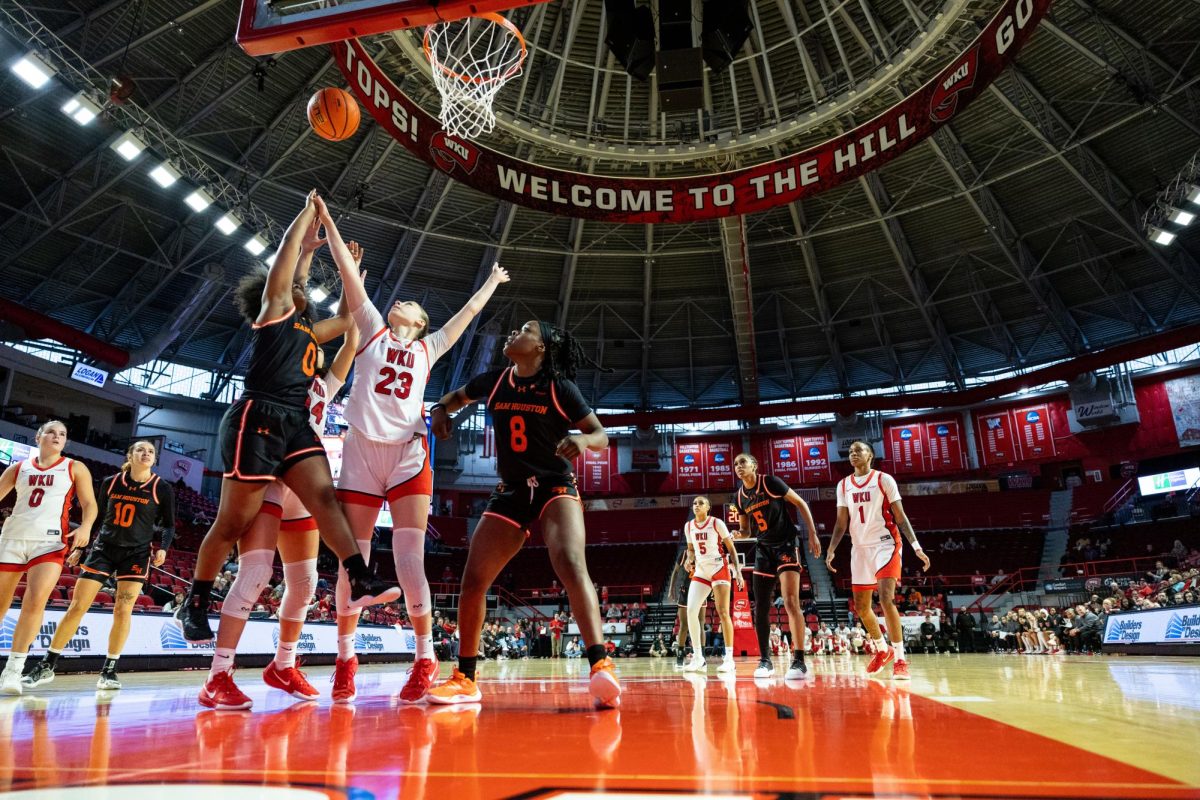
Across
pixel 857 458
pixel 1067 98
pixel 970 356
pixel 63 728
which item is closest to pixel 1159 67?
pixel 1067 98

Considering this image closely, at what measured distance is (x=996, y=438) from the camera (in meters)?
31.5

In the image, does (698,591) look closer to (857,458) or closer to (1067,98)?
(857,458)

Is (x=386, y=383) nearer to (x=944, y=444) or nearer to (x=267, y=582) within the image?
(x=267, y=582)

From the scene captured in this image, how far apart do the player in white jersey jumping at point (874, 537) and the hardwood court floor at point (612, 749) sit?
9.37 feet

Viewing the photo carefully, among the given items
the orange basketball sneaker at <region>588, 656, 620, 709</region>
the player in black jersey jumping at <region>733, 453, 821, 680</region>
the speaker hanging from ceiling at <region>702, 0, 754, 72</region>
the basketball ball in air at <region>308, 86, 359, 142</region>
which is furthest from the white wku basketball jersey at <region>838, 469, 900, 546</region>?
the speaker hanging from ceiling at <region>702, 0, 754, 72</region>

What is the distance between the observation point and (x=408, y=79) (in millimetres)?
17047

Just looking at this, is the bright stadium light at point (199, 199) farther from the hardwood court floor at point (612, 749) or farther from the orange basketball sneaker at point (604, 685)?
the orange basketball sneaker at point (604, 685)

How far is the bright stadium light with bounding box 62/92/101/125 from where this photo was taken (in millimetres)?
14703

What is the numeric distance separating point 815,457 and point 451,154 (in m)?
23.9

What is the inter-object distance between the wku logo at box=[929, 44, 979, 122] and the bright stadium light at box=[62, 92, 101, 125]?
1635cm

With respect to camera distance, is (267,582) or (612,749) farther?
(267,582)

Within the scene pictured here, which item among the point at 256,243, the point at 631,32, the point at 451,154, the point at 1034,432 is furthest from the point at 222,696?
the point at 1034,432

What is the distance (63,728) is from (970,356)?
32069mm

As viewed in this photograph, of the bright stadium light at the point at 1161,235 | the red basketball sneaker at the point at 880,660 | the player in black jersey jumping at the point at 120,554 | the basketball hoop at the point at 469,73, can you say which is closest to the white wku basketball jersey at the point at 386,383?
the player in black jersey jumping at the point at 120,554
